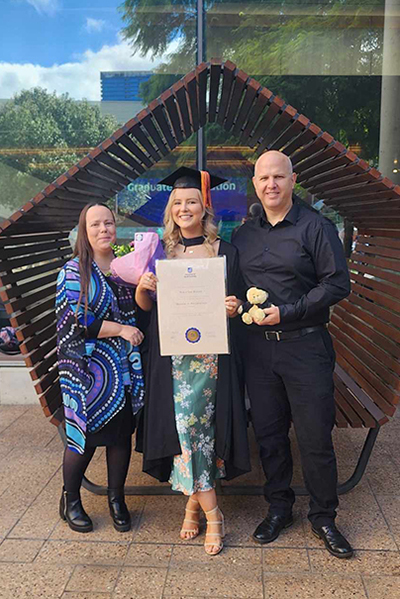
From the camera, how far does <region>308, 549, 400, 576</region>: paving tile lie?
8.25ft

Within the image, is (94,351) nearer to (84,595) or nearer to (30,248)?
(30,248)

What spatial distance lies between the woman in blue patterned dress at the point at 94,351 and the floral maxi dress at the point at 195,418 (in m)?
0.28

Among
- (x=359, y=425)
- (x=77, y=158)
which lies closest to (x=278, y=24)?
(x=77, y=158)

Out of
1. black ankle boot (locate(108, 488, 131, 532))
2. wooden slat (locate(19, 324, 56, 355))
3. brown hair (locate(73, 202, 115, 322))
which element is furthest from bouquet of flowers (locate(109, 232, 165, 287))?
black ankle boot (locate(108, 488, 131, 532))

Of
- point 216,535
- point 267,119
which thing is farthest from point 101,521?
point 267,119

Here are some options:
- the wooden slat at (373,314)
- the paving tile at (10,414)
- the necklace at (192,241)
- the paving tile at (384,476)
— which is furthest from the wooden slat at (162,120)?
the paving tile at (10,414)

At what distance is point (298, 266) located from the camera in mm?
2516

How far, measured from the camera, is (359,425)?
9.91ft

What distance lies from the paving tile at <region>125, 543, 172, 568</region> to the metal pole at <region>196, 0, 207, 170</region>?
388 centimetres

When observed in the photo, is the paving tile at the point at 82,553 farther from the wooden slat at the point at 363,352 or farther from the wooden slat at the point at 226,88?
the wooden slat at the point at 226,88

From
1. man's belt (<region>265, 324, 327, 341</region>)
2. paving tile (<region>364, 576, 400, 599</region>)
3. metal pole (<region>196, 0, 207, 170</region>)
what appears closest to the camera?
paving tile (<region>364, 576, 400, 599</region>)

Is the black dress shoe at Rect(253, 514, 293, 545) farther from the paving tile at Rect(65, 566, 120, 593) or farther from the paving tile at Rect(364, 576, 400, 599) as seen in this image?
the paving tile at Rect(65, 566, 120, 593)

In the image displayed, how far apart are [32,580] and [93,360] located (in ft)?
3.50

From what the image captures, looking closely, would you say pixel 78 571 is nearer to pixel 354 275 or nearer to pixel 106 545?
pixel 106 545
